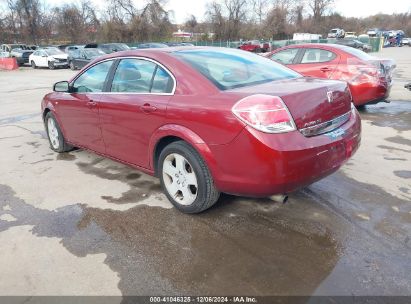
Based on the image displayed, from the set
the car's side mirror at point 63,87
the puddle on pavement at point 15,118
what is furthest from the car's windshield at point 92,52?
the car's side mirror at point 63,87

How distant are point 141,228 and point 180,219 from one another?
377 mm

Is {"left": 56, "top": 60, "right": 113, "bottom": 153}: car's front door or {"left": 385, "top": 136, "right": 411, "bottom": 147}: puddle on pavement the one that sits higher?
{"left": 56, "top": 60, "right": 113, "bottom": 153}: car's front door

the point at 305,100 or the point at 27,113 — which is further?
the point at 27,113

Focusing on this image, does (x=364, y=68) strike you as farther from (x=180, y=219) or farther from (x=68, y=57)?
(x=68, y=57)

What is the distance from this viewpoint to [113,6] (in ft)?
182

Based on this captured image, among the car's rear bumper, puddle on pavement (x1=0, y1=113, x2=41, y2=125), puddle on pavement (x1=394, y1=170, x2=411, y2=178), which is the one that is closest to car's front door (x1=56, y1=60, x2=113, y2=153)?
the car's rear bumper

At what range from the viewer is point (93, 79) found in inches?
187

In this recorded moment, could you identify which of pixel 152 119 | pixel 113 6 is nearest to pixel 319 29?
pixel 113 6

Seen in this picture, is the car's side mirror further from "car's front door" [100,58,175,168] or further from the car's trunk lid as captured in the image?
the car's trunk lid

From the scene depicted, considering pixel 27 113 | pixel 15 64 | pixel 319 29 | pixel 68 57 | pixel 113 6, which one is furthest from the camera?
pixel 319 29

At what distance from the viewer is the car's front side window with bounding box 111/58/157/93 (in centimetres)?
388

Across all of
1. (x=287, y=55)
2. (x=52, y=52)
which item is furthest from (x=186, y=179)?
(x=52, y=52)

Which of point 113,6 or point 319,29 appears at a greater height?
point 113,6

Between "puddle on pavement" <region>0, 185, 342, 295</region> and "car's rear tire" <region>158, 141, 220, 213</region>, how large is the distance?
158 millimetres
